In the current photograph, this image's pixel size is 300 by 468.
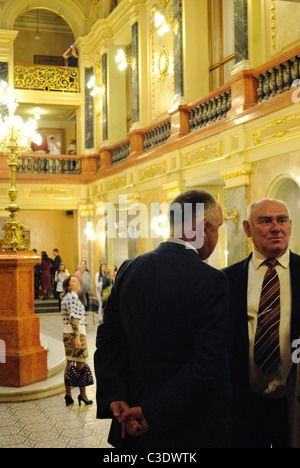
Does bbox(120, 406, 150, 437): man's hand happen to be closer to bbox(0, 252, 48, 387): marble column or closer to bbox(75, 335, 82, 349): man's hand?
bbox(75, 335, 82, 349): man's hand

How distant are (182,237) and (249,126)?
645cm

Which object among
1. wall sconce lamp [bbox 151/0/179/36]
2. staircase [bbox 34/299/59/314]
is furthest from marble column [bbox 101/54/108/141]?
staircase [bbox 34/299/59/314]

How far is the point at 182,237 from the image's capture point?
7.08 feet

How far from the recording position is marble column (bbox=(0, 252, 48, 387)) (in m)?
6.86

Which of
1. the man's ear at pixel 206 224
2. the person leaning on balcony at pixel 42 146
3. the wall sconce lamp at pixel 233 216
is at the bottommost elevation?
the man's ear at pixel 206 224

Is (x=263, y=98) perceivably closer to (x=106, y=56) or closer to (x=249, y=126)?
→ (x=249, y=126)

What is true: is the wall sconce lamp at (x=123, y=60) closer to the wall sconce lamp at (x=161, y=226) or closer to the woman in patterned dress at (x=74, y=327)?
the wall sconce lamp at (x=161, y=226)

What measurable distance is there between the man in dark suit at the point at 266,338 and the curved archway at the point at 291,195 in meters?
5.11

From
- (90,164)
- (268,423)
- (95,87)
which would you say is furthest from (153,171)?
(268,423)

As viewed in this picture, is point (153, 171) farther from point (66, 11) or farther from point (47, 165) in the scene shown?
point (66, 11)

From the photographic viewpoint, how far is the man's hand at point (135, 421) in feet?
6.64

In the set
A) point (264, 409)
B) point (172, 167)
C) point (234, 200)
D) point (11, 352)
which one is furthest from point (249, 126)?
point (264, 409)

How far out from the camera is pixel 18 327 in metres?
6.97

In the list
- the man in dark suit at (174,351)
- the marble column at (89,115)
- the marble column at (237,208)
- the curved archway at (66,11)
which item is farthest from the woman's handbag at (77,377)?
the curved archway at (66,11)
